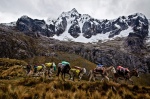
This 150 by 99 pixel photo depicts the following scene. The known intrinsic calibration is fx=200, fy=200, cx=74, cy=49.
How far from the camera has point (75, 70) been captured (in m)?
32.7

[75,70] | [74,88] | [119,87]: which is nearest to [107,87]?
[119,87]

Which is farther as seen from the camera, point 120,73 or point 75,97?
point 120,73

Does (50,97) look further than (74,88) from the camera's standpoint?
No

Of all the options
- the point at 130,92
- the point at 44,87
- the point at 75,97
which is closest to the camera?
the point at 75,97

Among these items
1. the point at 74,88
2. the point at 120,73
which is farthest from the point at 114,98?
the point at 120,73

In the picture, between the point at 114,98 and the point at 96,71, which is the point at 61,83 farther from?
the point at 96,71

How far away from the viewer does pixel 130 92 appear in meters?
17.7

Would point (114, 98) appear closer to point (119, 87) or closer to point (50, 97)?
point (119, 87)

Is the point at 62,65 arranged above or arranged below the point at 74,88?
above

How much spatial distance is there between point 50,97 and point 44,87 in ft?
9.42

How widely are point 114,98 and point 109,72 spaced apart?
9742 mm

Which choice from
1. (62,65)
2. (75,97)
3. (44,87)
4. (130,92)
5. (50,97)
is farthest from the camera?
(62,65)

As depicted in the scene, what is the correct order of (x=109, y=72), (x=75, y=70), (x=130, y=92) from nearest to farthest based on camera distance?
1. (x=130, y=92)
2. (x=109, y=72)
3. (x=75, y=70)

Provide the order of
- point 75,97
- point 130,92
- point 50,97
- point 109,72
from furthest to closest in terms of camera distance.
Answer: point 109,72 → point 130,92 → point 75,97 → point 50,97
